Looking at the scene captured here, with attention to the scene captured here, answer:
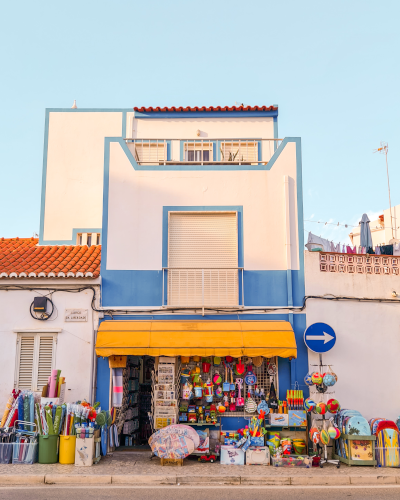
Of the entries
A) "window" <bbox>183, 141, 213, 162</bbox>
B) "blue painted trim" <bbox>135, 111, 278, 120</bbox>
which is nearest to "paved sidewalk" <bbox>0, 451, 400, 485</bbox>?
"window" <bbox>183, 141, 213, 162</bbox>

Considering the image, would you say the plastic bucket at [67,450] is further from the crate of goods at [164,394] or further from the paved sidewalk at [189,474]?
the crate of goods at [164,394]

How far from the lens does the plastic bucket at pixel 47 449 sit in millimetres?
11812

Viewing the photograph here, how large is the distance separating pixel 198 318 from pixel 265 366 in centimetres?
217

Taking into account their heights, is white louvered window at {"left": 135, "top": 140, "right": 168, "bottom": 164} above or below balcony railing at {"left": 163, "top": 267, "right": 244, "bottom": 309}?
above

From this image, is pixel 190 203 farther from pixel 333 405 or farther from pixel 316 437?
pixel 316 437

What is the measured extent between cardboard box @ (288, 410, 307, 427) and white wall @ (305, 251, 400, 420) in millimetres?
1246

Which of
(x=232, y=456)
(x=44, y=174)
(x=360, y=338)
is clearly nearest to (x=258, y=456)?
(x=232, y=456)

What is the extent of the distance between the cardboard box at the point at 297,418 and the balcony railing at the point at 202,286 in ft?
9.87

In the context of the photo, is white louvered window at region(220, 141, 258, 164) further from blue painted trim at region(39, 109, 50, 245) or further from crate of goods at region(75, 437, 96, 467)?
crate of goods at region(75, 437, 96, 467)

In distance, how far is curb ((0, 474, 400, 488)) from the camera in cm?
1052

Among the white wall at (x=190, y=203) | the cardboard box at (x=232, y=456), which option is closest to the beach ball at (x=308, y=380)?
the cardboard box at (x=232, y=456)

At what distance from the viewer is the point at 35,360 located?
13492mm

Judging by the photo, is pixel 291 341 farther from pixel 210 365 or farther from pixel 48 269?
pixel 48 269

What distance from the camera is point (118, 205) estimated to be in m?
14.2
